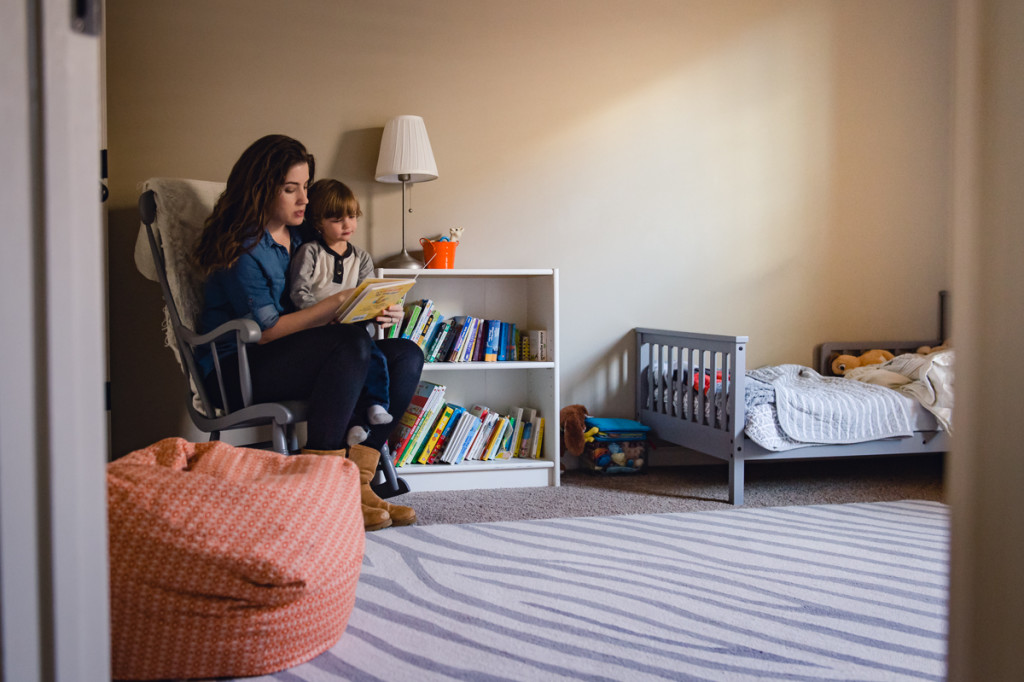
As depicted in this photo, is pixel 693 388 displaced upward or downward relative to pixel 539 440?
upward

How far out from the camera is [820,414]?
2.62 m

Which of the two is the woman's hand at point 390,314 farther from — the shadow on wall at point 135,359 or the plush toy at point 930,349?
the plush toy at point 930,349

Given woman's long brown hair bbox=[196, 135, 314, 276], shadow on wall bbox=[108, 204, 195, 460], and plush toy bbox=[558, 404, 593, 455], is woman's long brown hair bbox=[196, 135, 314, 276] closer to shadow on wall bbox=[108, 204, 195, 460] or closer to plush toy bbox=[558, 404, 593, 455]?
shadow on wall bbox=[108, 204, 195, 460]

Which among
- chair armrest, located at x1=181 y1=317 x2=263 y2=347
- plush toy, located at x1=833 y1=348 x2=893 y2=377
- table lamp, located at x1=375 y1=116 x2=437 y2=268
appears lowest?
plush toy, located at x1=833 y1=348 x2=893 y2=377

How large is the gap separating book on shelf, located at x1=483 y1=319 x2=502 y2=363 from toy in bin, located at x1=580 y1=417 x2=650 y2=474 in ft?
1.54

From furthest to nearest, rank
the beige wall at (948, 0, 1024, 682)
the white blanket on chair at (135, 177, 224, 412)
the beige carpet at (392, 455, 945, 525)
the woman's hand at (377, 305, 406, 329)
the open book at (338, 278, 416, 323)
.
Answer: the beige carpet at (392, 455, 945, 525) < the woman's hand at (377, 305, 406, 329) < the white blanket on chair at (135, 177, 224, 412) < the open book at (338, 278, 416, 323) < the beige wall at (948, 0, 1024, 682)

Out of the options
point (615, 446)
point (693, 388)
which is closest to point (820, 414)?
point (693, 388)

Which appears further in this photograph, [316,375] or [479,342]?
[479,342]

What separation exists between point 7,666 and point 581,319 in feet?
9.16

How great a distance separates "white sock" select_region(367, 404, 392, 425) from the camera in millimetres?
2250

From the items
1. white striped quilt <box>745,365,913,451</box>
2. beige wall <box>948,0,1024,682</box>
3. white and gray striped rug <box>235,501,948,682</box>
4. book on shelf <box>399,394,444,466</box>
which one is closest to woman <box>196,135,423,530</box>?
white and gray striped rug <box>235,501,948,682</box>

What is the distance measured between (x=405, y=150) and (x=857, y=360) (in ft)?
6.69

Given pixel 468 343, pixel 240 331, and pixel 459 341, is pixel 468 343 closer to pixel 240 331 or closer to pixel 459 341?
pixel 459 341

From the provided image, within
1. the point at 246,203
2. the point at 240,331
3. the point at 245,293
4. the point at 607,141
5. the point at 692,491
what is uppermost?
the point at 607,141
